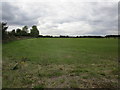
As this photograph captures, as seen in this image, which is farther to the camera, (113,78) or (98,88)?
(113,78)

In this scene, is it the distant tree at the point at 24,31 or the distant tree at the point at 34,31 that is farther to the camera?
the distant tree at the point at 34,31

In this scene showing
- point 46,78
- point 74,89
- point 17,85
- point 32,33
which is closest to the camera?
point 74,89

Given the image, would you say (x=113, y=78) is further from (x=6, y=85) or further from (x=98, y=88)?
(x=6, y=85)

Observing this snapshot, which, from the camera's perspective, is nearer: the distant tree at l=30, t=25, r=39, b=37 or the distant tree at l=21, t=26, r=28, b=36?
the distant tree at l=21, t=26, r=28, b=36

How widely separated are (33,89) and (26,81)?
86 centimetres

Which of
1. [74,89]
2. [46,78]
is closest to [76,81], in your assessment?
[74,89]

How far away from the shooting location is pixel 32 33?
60750mm

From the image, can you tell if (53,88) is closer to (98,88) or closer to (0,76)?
(98,88)

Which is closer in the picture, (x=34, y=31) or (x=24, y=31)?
(x=34, y=31)

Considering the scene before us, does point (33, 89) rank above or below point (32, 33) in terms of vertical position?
below

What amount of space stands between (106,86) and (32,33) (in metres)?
59.1

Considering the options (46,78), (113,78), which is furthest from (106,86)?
(46,78)

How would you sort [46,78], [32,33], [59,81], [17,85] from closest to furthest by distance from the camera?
1. [17,85]
2. [59,81]
3. [46,78]
4. [32,33]

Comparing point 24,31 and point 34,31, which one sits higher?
point 24,31
